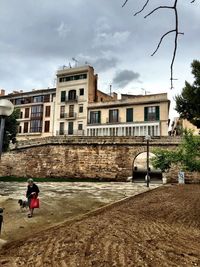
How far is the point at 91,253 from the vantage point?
6.65 metres

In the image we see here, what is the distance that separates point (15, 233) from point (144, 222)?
173 inches

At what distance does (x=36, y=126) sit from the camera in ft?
167

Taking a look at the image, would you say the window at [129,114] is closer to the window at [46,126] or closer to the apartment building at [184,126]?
the apartment building at [184,126]

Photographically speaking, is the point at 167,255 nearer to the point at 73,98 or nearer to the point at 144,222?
the point at 144,222

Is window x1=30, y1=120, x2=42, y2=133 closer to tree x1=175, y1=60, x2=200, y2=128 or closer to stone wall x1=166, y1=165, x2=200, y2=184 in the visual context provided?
stone wall x1=166, y1=165, x2=200, y2=184

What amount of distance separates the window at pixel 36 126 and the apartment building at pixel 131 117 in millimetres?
9923

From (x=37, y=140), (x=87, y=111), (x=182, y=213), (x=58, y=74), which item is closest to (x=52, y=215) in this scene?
(x=182, y=213)

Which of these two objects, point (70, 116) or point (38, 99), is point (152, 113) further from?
point (38, 99)

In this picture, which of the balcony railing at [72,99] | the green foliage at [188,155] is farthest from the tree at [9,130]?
the balcony railing at [72,99]

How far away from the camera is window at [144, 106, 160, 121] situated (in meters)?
41.1

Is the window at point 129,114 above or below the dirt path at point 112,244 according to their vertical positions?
above

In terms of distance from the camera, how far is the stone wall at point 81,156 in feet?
113

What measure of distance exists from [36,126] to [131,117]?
17337 millimetres

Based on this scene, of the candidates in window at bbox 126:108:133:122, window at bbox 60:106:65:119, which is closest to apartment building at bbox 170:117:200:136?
window at bbox 126:108:133:122
